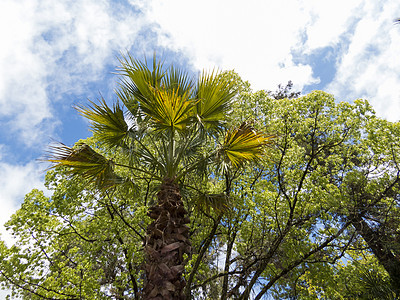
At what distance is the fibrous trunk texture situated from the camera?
4102 mm

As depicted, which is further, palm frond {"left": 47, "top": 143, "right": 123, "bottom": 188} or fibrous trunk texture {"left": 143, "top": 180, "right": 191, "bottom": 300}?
palm frond {"left": 47, "top": 143, "right": 123, "bottom": 188}

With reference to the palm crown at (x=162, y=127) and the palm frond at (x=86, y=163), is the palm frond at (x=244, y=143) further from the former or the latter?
the palm frond at (x=86, y=163)

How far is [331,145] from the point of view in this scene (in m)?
8.79

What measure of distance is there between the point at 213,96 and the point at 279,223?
4.77 metres

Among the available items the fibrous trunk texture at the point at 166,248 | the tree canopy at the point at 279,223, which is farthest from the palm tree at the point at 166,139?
the tree canopy at the point at 279,223

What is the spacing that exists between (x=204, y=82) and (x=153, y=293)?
4556 millimetres

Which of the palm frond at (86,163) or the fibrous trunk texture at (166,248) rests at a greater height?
the palm frond at (86,163)

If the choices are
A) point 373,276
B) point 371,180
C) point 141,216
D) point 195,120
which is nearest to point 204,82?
point 195,120

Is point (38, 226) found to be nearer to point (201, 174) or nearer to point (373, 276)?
point (201, 174)

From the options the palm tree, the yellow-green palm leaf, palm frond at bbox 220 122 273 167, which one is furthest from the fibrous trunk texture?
palm frond at bbox 220 122 273 167

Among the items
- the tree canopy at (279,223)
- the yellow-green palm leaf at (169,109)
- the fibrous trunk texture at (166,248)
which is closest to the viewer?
the fibrous trunk texture at (166,248)

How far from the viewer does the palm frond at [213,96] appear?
595cm

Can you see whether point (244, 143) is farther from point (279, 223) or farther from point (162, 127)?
point (279, 223)

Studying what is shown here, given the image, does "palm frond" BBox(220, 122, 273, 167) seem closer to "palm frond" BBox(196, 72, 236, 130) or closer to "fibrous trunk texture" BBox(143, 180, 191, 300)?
"palm frond" BBox(196, 72, 236, 130)
